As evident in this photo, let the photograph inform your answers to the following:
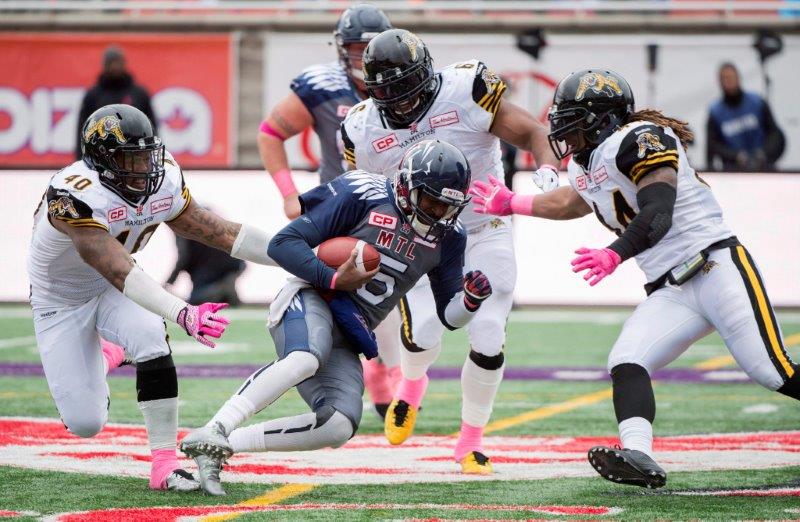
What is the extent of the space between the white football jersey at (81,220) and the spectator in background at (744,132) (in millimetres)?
8925

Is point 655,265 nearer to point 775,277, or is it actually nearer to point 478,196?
point 478,196

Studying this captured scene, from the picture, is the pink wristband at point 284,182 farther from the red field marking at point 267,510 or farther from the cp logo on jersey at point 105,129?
the red field marking at point 267,510

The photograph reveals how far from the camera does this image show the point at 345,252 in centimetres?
496

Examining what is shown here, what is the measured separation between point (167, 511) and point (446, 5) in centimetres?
1153

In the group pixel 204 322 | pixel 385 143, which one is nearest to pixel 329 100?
pixel 385 143

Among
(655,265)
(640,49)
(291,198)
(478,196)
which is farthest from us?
(640,49)

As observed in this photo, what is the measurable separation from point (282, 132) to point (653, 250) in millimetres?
2763

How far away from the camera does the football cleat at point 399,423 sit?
619 centimetres

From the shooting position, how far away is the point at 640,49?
48.6 ft

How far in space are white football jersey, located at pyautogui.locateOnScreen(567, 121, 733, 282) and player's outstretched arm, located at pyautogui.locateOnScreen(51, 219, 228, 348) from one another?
1.49 metres

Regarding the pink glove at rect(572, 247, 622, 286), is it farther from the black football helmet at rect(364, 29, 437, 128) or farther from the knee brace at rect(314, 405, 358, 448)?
the black football helmet at rect(364, 29, 437, 128)

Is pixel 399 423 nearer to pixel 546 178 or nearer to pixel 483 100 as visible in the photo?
pixel 546 178

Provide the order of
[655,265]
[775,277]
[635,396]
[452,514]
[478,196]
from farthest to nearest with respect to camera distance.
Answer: [775,277] < [478,196] < [655,265] < [635,396] < [452,514]

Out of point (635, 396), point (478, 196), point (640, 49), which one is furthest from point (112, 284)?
point (640, 49)
